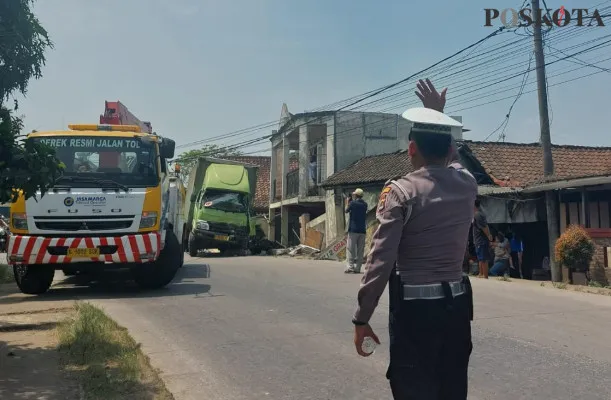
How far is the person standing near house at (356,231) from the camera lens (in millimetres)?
12367

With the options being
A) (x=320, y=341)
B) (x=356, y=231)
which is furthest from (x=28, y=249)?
(x=356, y=231)

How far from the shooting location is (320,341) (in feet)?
19.2

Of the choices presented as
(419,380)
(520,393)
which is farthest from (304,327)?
(419,380)

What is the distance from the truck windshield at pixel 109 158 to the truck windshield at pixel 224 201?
12020 millimetres

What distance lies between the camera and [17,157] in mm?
5379

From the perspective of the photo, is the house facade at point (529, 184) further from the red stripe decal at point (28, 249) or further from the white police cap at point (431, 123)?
the red stripe decal at point (28, 249)

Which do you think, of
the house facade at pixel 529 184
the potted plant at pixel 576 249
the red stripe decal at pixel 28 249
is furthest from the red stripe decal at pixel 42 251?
the house facade at pixel 529 184

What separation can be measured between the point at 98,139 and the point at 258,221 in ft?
76.1

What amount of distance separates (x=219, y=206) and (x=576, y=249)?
13.6 m

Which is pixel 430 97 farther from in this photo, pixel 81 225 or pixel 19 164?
pixel 81 225

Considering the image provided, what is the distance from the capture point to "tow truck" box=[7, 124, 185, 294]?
28.6 ft

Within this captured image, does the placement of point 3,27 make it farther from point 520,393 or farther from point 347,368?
point 520,393

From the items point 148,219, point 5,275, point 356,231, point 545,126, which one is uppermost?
point 545,126

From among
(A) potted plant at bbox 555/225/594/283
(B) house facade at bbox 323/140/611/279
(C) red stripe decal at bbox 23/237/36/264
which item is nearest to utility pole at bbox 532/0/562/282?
(B) house facade at bbox 323/140/611/279
